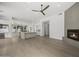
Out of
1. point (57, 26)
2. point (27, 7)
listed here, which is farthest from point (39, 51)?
point (57, 26)

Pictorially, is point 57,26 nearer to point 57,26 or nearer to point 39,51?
point 57,26

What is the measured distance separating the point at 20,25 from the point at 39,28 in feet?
14.8

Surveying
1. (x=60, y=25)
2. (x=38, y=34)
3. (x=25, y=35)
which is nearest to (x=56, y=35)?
(x=60, y=25)

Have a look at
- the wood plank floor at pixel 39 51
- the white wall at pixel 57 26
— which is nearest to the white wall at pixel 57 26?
the white wall at pixel 57 26

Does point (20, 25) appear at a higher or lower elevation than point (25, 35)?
higher

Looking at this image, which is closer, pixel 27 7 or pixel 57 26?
pixel 27 7

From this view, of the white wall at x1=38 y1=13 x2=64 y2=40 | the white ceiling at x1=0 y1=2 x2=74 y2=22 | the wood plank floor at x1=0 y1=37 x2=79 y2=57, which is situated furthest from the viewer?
the white wall at x1=38 y1=13 x2=64 y2=40

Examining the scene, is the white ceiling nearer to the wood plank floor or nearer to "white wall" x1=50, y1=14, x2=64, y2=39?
"white wall" x1=50, y1=14, x2=64, y2=39

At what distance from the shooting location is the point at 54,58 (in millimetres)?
2729

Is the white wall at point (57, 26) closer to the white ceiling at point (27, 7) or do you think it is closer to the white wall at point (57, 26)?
the white wall at point (57, 26)

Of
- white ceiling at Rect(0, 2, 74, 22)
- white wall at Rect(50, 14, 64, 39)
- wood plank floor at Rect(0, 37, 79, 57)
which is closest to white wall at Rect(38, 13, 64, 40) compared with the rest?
white wall at Rect(50, 14, 64, 39)

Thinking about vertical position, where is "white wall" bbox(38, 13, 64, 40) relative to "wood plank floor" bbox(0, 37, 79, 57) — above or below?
above

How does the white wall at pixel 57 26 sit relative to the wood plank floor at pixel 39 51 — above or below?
above

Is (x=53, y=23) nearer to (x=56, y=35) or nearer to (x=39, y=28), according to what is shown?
(x=56, y=35)
